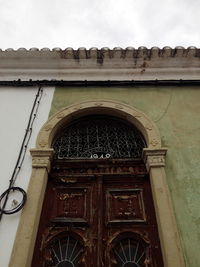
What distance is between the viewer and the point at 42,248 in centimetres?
368

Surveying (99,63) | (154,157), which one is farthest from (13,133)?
(99,63)

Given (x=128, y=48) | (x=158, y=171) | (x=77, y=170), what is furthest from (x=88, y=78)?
(x=158, y=171)

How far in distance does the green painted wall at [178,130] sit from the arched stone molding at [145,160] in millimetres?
128

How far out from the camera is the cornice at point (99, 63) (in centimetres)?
604

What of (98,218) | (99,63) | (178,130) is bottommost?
(98,218)

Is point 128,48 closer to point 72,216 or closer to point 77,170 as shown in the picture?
point 77,170

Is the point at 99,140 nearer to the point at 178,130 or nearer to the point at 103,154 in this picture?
the point at 103,154

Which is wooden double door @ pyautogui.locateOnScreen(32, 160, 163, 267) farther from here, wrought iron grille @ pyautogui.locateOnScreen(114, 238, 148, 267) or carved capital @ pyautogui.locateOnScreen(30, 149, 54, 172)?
carved capital @ pyautogui.locateOnScreen(30, 149, 54, 172)

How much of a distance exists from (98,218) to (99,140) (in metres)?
1.47

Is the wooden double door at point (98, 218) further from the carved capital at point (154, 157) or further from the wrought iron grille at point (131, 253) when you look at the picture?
the carved capital at point (154, 157)

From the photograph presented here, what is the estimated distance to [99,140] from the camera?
16.4ft

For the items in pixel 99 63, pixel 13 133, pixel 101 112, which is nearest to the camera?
pixel 13 133

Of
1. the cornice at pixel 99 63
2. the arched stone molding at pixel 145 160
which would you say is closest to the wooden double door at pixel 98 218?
the arched stone molding at pixel 145 160

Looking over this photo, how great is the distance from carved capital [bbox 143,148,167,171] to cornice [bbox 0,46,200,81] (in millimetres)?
2162
